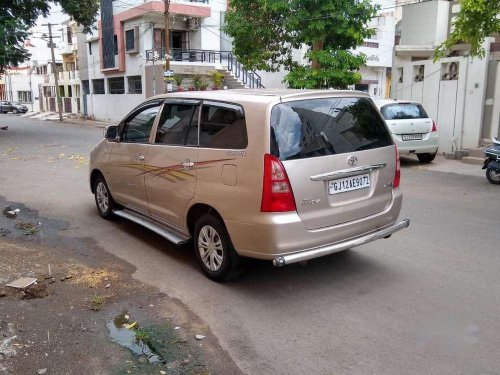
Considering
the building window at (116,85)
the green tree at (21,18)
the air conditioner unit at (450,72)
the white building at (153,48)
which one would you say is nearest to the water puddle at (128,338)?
the air conditioner unit at (450,72)

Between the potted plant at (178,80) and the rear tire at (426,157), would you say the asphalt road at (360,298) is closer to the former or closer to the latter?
the rear tire at (426,157)

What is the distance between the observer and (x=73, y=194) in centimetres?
873

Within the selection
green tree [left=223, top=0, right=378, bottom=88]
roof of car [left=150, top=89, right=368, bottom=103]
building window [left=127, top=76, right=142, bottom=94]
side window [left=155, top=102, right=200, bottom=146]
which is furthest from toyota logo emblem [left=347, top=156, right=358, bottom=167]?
building window [left=127, top=76, right=142, bottom=94]

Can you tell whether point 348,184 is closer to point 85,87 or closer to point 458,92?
point 458,92

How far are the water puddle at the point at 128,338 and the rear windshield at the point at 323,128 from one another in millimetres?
1818

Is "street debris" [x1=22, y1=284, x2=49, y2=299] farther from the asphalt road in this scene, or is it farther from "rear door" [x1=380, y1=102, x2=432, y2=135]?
"rear door" [x1=380, y1=102, x2=432, y2=135]

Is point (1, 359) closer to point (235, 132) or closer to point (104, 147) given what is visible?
point (235, 132)

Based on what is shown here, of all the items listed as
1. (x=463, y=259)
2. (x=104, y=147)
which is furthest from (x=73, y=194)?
(x=463, y=259)

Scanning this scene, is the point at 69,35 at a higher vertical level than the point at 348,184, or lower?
higher

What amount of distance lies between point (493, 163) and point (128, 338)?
8.56 metres

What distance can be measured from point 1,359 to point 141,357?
0.94 meters

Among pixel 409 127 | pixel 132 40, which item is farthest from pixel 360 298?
Answer: pixel 132 40

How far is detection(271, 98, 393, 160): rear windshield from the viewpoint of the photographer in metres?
4.12

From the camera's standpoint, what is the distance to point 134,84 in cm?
3369
